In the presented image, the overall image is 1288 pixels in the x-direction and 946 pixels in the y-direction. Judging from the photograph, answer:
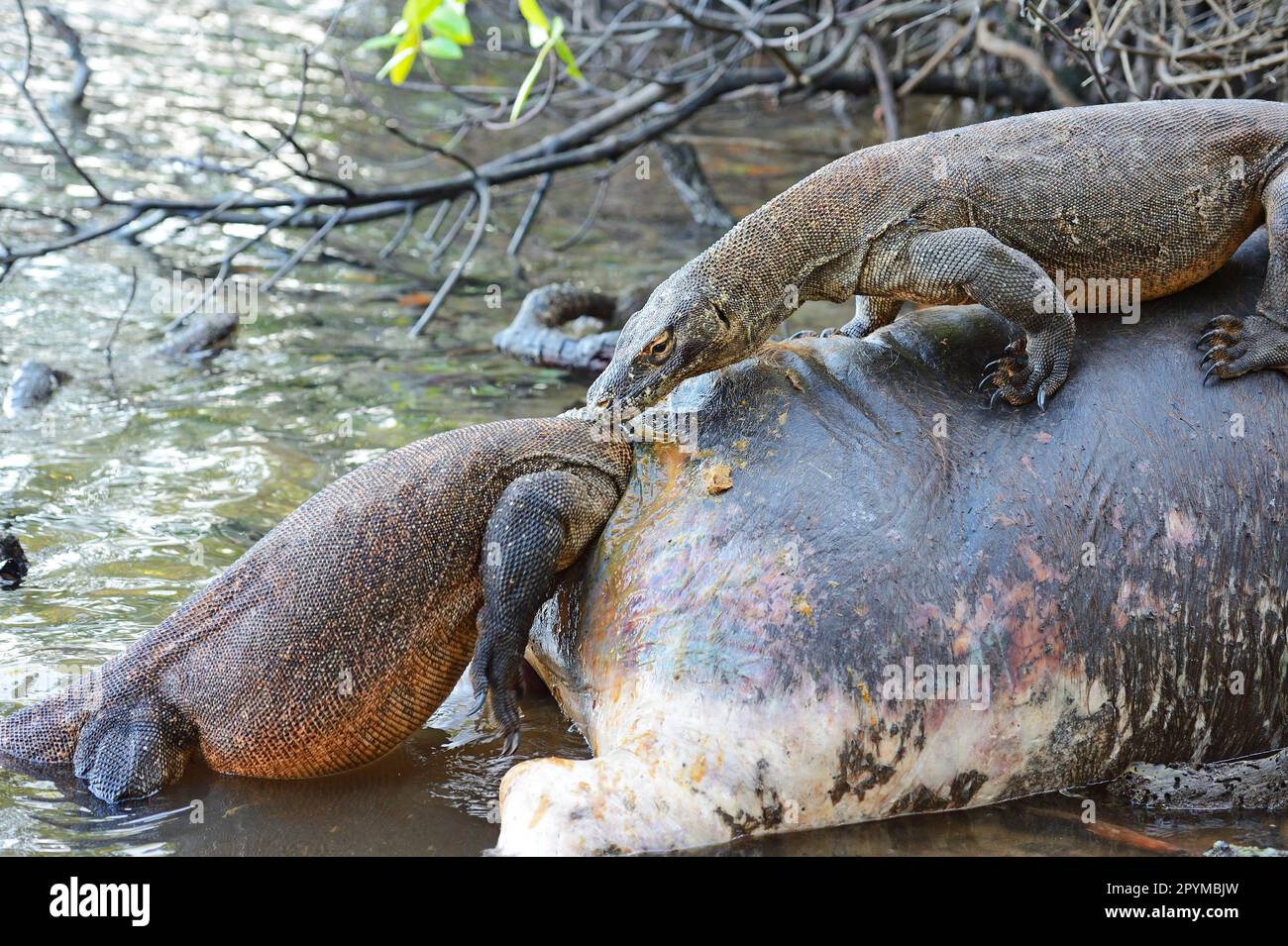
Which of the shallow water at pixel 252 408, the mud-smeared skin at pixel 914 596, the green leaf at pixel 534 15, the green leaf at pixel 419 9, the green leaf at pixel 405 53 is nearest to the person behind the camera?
the mud-smeared skin at pixel 914 596

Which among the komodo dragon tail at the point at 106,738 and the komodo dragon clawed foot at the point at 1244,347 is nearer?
the komodo dragon tail at the point at 106,738

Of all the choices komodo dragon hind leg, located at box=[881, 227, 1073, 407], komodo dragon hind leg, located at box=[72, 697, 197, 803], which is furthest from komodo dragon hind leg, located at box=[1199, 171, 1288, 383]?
komodo dragon hind leg, located at box=[72, 697, 197, 803]

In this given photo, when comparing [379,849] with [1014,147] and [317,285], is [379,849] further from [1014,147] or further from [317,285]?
[317,285]

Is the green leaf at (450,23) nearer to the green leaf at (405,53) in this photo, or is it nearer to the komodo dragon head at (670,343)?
the green leaf at (405,53)

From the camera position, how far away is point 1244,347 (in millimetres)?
4156

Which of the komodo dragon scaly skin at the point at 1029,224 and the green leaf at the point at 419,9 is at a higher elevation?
the green leaf at the point at 419,9

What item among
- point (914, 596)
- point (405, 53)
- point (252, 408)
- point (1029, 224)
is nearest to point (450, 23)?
point (405, 53)

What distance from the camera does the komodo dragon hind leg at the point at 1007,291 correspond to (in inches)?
158

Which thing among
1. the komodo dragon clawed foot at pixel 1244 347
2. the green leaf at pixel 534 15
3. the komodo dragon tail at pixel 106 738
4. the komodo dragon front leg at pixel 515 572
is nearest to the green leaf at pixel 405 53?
the green leaf at pixel 534 15

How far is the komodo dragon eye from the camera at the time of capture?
4.04 m

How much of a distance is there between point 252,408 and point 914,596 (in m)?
4.32

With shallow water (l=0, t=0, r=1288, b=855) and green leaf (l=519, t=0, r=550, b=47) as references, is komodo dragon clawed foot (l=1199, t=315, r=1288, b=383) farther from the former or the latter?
green leaf (l=519, t=0, r=550, b=47)

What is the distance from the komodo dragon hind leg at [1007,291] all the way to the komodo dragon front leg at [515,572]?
1183mm

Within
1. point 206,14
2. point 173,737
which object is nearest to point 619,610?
point 173,737
